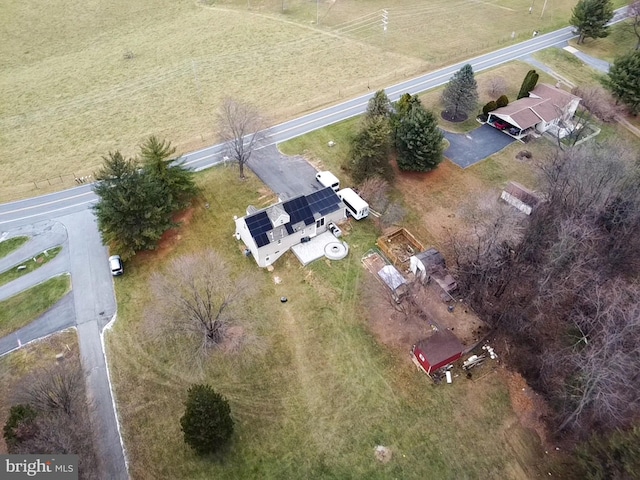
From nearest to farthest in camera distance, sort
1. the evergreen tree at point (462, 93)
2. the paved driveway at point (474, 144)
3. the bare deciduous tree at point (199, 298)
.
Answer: the bare deciduous tree at point (199, 298), the paved driveway at point (474, 144), the evergreen tree at point (462, 93)

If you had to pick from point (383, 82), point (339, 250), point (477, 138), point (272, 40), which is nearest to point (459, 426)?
point (339, 250)

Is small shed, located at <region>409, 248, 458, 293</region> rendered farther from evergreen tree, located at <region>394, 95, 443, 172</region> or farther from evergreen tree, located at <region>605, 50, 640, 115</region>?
evergreen tree, located at <region>605, 50, 640, 115</region>

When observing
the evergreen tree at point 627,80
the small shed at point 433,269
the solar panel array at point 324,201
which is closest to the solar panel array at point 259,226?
the solar panel array at point 324,201

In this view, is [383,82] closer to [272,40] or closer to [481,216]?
[272,40]

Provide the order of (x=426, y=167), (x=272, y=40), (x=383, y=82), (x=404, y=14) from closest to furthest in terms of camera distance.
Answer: (x=426, y=167) → (x=383, y=82) → (x=272, y=40) → (x=404, y=14)

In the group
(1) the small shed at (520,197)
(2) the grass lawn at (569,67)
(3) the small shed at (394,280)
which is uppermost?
(2) the grass lawn at (569,67)

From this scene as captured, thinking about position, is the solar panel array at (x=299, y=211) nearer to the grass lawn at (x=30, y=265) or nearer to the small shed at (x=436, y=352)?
the small shed at (x=436, y=352)

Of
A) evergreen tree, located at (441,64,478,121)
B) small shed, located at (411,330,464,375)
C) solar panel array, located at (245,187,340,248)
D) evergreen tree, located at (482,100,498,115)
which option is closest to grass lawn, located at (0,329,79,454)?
solar panel array, located at (245,187,340,248)
